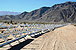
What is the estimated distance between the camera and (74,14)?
162 m

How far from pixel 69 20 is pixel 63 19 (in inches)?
332

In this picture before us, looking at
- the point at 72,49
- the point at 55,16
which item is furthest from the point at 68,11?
the point at 72,49

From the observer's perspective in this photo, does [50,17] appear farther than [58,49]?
Yes

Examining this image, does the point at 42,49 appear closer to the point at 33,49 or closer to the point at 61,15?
the point at 33,49

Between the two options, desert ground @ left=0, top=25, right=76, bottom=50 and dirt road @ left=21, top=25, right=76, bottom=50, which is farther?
dirt road @ left=21, top=25, right=76, bottom=50

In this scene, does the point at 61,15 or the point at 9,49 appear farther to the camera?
the point at 61,15

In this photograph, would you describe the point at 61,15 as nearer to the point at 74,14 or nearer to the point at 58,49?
the point at 74,14

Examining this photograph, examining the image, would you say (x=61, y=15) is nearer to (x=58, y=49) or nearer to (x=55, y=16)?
(x=55, y=16)

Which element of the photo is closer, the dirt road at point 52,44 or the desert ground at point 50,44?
the desert ground at point 50,44

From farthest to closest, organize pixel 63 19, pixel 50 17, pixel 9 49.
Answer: pixel 50 17
pixel 63 19
pixel 9 49

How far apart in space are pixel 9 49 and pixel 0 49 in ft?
1.51

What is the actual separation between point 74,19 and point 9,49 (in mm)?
154177

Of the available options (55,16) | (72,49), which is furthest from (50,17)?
(72,49)

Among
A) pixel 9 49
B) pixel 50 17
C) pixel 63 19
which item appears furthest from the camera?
pixel 50 17
